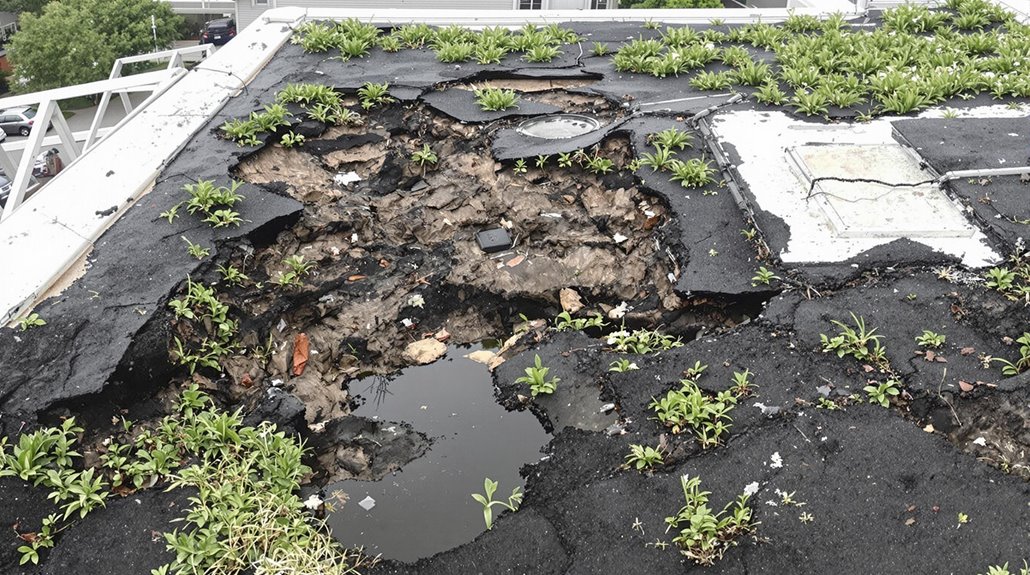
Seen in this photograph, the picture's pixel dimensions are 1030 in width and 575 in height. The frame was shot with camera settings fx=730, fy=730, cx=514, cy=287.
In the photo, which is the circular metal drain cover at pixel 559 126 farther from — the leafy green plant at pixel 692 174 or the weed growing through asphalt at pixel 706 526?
the weed growing through asphalt at pixel 706 526

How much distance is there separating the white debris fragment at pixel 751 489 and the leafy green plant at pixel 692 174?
119 inches

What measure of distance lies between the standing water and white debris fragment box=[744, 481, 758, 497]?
3.97ft

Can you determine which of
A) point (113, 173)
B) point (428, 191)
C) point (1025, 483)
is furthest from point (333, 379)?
point (1025, 483)

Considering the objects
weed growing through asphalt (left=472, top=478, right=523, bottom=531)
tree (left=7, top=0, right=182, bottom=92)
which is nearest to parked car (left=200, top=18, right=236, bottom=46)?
tree (left=7, top=0, right=182, bottom=92)

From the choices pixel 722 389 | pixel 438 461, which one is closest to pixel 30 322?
pixel 438 461

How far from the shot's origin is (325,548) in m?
3.64

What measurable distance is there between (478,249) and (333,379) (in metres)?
1.64

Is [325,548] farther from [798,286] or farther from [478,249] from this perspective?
[798,286]

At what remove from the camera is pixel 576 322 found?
520 cm

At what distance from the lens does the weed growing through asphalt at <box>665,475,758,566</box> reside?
11.3 feet

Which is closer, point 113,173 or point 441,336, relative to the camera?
point 441,336

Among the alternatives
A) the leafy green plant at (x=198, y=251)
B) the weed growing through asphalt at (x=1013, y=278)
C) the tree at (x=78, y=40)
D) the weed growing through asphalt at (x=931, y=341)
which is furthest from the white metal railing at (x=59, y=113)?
the tree at (x=78, y=40)

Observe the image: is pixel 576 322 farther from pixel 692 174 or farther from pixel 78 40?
pixel 78 40

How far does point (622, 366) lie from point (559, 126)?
3573 mm
